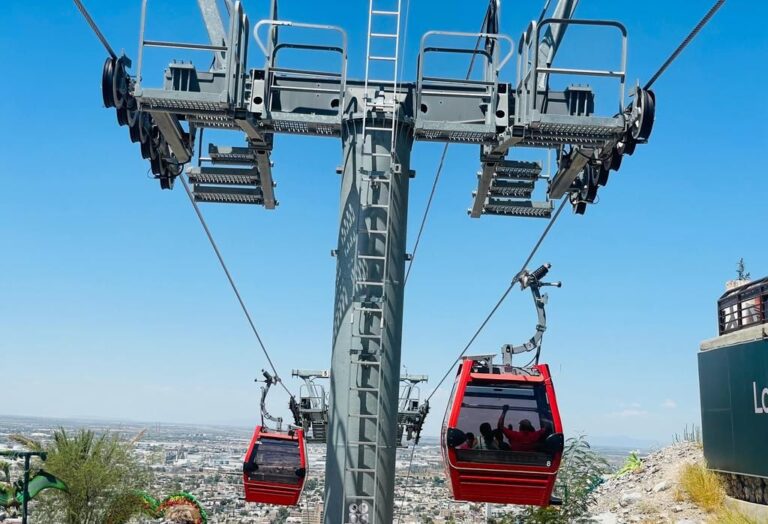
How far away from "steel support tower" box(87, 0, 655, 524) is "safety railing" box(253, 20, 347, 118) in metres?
0.02

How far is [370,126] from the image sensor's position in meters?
9.06

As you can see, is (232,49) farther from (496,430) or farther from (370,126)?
(496,430)

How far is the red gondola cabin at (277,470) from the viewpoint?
47.5 ft

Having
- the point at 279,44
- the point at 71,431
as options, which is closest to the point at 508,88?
the point at 279,44

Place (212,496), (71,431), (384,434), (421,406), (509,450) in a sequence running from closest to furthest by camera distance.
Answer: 1. (384,434)
2. (509,450)
3. (421,406)
4. (71,431)
5. (212,496)

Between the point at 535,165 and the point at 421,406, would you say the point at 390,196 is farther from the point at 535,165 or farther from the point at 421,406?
the point at 421,406

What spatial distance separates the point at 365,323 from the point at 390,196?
1346mm

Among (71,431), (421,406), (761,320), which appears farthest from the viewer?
(71,431)

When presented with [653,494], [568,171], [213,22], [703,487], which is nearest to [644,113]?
[568,171]

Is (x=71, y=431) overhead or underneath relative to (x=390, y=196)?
underneath

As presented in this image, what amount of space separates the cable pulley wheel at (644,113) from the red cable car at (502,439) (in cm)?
331

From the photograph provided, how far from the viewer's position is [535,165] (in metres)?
11.1

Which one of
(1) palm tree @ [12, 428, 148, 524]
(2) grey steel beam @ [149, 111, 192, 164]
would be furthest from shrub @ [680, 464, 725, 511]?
(1) palm tree @ [12, 428, 148, 524]

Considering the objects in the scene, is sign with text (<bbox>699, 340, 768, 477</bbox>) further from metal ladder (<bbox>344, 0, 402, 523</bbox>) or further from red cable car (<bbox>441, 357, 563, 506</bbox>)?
metal ladder (<bbox>344, 0, 402, 523</bbox>)
